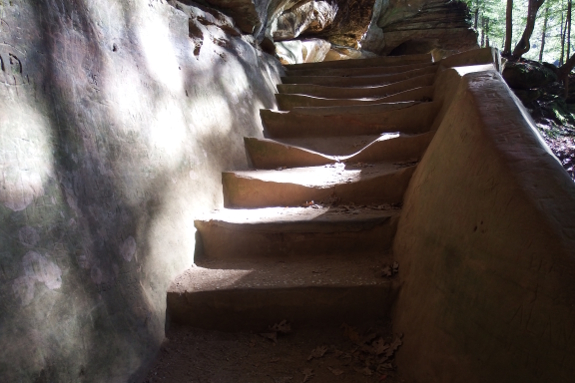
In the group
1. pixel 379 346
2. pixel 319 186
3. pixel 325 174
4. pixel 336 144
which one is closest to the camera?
pixel 379 346

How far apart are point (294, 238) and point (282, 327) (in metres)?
0.55

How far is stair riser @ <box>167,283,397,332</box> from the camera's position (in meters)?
1.86

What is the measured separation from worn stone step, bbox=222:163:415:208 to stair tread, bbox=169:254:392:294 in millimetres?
536

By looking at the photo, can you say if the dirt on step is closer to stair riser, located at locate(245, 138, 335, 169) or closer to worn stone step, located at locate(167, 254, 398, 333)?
worn stone step, located at locate(167, 254, 398, 333)

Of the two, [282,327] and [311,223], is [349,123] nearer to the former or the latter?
[311,223]

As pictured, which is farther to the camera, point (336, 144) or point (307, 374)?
point (336, 144)

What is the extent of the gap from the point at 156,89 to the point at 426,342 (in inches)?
80.3

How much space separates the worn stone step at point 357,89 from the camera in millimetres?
4004

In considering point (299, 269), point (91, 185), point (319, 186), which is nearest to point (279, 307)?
point (299, 269)

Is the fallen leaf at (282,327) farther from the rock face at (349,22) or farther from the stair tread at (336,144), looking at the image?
the rock face at (349,22)

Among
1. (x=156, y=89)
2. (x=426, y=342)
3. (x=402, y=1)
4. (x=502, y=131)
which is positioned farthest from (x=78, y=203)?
(x=402, y=1)

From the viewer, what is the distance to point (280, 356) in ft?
5.84

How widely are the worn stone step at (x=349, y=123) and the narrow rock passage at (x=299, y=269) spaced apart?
21 millimetres

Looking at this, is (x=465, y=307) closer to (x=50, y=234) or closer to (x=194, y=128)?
(x=50, y=234)
